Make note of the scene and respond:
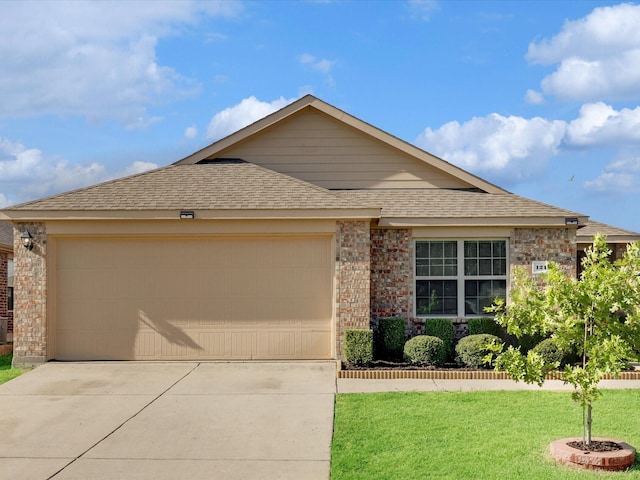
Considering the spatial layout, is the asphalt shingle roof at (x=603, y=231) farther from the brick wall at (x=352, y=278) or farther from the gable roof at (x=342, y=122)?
the brick wall at (x=352, y=278)

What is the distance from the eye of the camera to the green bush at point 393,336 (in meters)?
14.0

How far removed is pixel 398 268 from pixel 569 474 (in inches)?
302

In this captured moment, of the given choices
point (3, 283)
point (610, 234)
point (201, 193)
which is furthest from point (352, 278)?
point (3, 283)

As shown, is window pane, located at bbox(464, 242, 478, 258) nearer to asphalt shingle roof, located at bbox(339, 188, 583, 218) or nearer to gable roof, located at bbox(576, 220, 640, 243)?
asphalt shingle roof, located at bbox(339, 188, 583, 218)

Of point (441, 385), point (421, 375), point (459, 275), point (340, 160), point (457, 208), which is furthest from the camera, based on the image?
point (340, 160)

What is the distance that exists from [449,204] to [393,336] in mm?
3315

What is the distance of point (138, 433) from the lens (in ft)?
29.5

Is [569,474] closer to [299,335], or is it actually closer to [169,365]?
[299,335]

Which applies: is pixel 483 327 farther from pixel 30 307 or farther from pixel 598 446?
pixel 30 307

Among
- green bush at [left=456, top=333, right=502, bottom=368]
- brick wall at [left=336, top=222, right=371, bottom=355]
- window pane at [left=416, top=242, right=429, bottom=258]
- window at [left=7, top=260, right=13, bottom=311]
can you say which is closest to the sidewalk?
green bush at [left=456, top=333, right=502, bottom=368]

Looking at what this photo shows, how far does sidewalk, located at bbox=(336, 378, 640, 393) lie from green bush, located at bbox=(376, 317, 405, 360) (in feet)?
5.57

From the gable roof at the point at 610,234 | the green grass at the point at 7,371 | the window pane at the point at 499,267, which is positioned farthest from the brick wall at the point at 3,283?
the gable roof at the point at 610,234

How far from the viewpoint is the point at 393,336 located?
1396 cm

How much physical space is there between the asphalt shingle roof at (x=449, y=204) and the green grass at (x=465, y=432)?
4.50m
